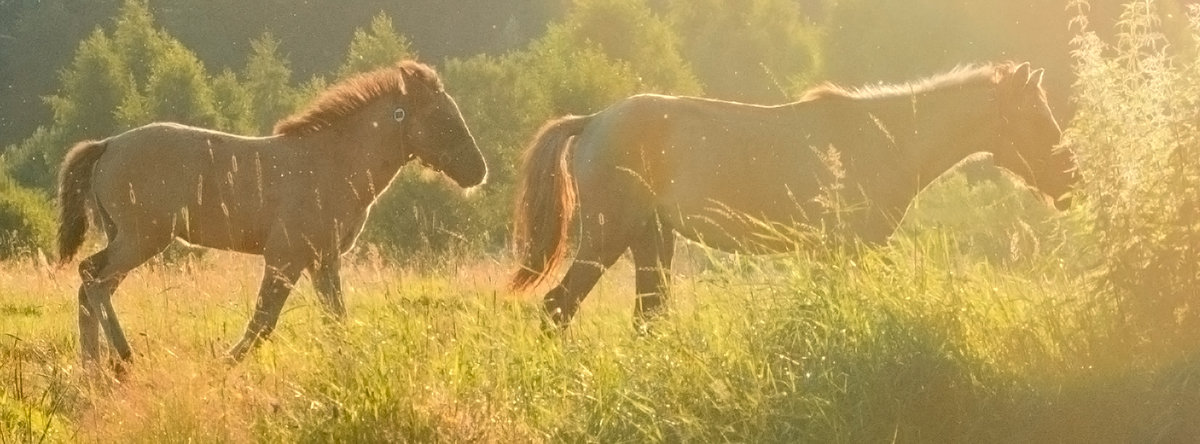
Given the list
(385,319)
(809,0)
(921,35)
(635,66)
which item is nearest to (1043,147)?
(385,319)

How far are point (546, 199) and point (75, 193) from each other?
9.65 feet

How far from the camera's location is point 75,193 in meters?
8.27

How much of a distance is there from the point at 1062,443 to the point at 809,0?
154 feet

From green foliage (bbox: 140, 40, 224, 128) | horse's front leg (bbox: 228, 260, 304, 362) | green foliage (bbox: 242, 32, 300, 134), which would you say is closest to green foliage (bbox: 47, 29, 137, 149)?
A: green foliage (bbox: 140, 40, 224, 128)

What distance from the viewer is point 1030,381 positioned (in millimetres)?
5301

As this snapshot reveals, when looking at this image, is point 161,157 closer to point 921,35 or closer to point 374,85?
point 374,85

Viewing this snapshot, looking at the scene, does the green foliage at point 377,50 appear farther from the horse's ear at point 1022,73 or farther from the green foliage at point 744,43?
the horse's ear at point 1022,73

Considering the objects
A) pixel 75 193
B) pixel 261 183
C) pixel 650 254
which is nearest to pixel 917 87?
pixel 650 254

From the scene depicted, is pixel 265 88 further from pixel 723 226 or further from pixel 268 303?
pixel 723 226

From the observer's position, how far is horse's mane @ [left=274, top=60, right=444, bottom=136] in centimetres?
848

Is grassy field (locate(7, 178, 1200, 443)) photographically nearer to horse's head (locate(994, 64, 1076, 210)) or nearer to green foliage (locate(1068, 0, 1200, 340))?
green foliage (locate(1068, 0, 1200, 340))

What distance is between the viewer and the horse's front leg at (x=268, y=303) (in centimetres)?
725

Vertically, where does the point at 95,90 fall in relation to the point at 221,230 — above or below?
above

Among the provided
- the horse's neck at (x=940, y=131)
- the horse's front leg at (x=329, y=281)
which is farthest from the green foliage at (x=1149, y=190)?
the horse's front leg at (x=329, y=281)
